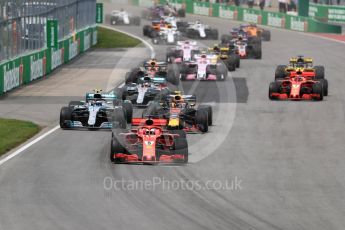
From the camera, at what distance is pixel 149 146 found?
83.9 feet

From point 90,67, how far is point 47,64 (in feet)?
14.7

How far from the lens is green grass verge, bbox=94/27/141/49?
6794 cm

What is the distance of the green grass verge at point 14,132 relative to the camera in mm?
28266

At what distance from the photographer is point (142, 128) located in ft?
85.7

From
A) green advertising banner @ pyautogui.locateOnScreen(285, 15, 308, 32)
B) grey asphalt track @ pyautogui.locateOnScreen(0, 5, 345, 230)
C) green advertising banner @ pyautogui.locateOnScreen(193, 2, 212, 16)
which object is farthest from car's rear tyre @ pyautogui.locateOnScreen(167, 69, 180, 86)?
green advertising banner @ pyautogui.locateOnScreen(193, 2, 212, 16)

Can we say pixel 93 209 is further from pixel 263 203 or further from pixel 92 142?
pixel 92 142

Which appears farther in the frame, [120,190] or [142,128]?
[142,128]

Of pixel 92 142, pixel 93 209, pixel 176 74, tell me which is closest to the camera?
pixel 93 209

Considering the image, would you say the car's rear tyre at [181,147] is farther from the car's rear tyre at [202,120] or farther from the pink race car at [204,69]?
the pink race car at [204,69]

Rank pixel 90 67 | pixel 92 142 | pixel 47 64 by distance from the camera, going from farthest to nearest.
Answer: pixel 90 67 → pixel 47 64 → pixel 92 142

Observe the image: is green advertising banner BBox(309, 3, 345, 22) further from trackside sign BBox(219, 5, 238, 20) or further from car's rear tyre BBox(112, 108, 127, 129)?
car's rear tyre BBox(112, 108, 127, 129)

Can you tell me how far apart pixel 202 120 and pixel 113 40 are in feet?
136

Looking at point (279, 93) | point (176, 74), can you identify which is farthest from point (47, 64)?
point (279, 93)

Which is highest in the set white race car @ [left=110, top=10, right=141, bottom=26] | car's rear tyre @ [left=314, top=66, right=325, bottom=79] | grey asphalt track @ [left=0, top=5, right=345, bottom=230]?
white race car @ [left=110, top=10, right=141, bottom=26]
